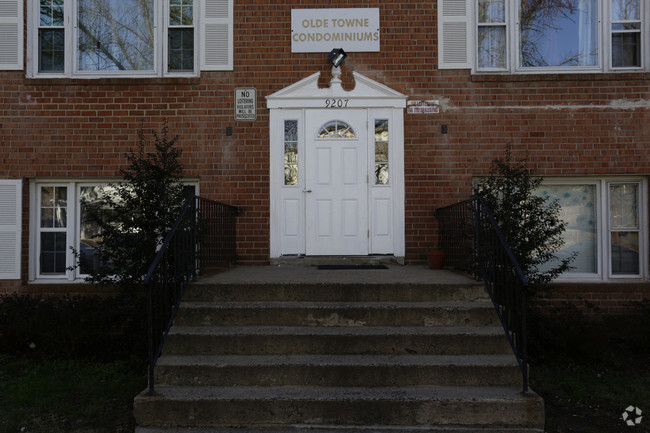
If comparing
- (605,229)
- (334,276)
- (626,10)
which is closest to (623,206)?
(605,229)

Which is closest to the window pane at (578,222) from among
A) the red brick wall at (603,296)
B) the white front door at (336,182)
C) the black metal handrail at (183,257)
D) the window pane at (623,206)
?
the window pane at (623,206)

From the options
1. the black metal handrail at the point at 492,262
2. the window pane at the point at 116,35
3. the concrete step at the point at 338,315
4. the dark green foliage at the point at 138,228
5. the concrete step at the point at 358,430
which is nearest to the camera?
the concrete step at the point at 358,430

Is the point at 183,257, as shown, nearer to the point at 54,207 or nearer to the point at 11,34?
the point at 54,207

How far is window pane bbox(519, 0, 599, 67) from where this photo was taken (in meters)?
6.89

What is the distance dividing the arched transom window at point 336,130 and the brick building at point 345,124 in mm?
16

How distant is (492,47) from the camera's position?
6.91m

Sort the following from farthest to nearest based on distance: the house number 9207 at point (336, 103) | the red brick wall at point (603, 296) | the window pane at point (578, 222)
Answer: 1. the window pane at point (578, 222)
2. the house number 9207 at point (336, 103)
3. the red brick wall at point (603, 296)

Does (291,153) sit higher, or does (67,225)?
(291,153)

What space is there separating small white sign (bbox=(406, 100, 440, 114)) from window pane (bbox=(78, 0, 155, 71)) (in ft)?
12.6

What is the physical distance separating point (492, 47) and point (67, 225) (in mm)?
6749

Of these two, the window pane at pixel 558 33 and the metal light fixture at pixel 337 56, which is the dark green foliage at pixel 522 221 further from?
the metal light fixture at pixel 337 56

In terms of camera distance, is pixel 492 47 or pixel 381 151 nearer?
pixel 381 151

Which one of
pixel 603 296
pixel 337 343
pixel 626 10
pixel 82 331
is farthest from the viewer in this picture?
pixel 626 10

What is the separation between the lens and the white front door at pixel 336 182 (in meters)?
6.68
